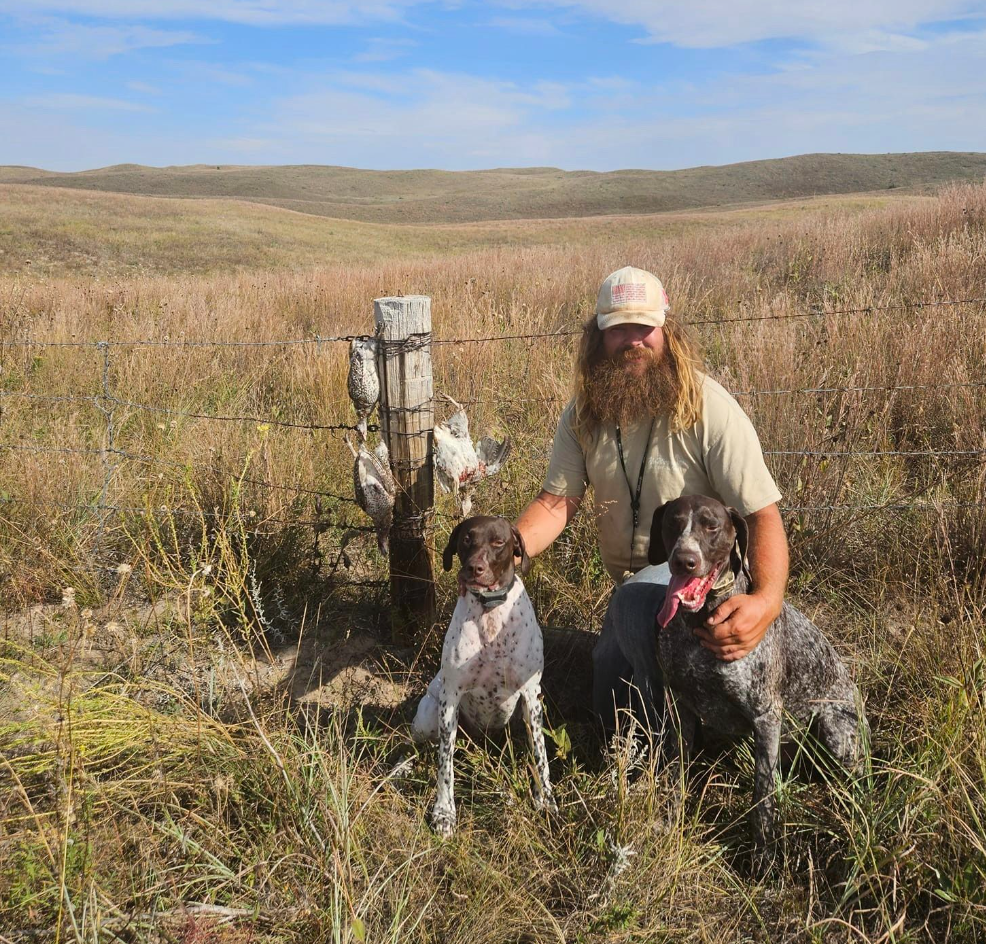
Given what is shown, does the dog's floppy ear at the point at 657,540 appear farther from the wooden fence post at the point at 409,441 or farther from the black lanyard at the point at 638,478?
the wooden fence post at the point at 409,441

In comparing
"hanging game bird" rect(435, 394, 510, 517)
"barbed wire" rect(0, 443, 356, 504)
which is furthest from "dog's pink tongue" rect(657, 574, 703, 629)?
"barbed wire" rect(0, 443, 356, 504)

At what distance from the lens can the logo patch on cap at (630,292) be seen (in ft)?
8.09

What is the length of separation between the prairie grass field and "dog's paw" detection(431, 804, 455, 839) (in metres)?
0.05

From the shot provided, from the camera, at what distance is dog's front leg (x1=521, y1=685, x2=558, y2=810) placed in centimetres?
232

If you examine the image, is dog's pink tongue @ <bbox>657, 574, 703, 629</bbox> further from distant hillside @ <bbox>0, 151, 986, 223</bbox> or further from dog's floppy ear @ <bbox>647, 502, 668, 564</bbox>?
distant hillside @ <bbox>0, 151, 986, 223</bbox>

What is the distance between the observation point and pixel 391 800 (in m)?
2.36

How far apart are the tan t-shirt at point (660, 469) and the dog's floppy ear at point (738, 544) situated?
378 mm

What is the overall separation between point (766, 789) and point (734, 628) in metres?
0.50

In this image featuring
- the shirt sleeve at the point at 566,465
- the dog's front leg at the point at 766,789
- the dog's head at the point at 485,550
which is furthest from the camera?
the shirt sleeve at the point at 566,465

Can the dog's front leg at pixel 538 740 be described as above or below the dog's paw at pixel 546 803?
above

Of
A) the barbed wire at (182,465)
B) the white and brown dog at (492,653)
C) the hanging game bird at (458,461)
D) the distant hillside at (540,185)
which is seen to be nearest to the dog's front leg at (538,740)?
the white and brown dog at (492,653)

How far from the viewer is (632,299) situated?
2.47m

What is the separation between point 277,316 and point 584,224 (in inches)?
1236

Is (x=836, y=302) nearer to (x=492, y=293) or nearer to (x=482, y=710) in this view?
(x=492, y=293)
